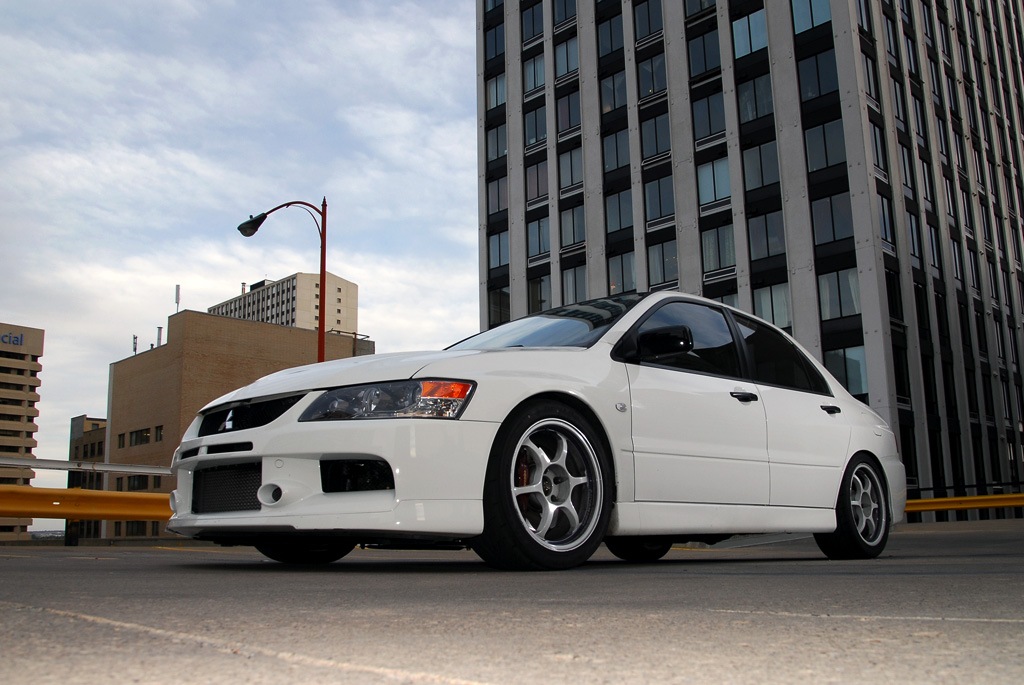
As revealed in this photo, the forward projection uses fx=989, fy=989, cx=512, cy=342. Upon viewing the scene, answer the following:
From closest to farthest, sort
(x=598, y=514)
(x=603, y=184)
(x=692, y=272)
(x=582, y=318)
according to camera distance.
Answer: (x=598, y=514)
(x=582, y=318)
(x=692, y=272)
(x=603, y=184)

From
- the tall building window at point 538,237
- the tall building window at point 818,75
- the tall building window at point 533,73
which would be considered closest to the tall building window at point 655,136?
the tall building window at point 538,237

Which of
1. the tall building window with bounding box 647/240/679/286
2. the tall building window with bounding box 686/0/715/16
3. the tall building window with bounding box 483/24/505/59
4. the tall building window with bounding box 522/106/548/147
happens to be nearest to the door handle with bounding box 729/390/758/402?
the tall building window with bounding box 647/240/679/286

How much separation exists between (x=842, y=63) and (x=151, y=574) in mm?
36910

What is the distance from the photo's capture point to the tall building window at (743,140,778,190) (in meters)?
38.3

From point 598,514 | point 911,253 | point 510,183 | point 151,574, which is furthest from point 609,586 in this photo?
point 510,183

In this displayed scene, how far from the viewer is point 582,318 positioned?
226 inches

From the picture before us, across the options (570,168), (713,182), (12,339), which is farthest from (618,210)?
(12,339)

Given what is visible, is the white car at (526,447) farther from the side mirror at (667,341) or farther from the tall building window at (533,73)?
the tall building window at (533,73)

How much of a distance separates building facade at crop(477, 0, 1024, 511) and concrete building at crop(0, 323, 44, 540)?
485 ft

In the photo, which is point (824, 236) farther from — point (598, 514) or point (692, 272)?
point (598, 514)

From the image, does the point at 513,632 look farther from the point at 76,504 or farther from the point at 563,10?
the point at 563,10

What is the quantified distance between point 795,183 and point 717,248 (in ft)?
13.9

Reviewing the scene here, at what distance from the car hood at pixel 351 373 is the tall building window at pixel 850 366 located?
105 ft

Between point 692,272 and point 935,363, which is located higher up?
point 692,272
